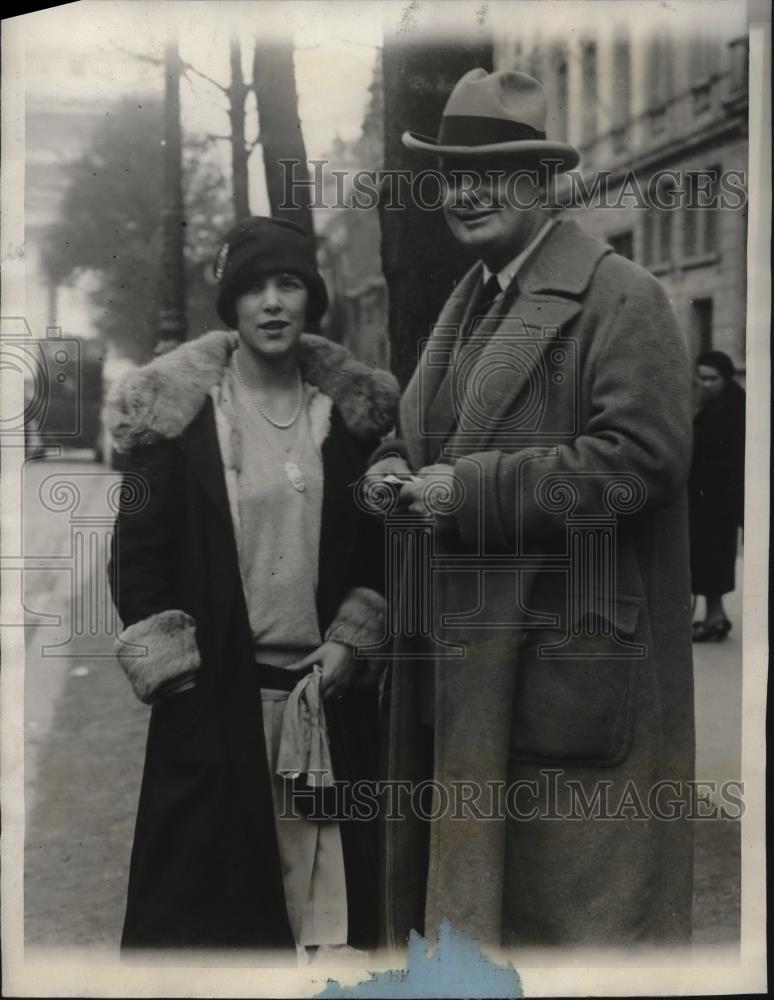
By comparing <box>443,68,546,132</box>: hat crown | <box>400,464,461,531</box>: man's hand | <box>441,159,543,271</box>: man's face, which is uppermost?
<box>443,68,546,132</box>: hat crown

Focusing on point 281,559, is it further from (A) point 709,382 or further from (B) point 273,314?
(A) point 709,382

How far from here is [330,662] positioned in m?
3.79

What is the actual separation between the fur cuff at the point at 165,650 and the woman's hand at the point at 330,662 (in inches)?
11.9

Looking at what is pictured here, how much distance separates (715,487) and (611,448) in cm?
46

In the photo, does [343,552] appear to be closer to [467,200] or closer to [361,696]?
[361,696]

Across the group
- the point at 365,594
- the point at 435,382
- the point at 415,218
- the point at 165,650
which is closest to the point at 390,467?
the point at 435,382

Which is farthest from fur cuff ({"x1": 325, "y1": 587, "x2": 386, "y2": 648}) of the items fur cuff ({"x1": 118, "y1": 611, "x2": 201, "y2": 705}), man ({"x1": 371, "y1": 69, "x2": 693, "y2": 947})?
fur cuff ({"x1": 118, "y1": 611, "x2": 201, "y2": 705})

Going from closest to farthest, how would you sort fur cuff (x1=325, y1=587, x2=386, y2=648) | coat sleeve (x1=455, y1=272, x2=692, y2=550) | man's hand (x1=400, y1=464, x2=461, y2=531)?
coat sleeve (x1=455, y1=272, x2=692, y2=550) → man's hand (x1=400, y1=464, x2=461, y2=531) → fur cuff (x1=325, y1=587, x2=386, y2=648)

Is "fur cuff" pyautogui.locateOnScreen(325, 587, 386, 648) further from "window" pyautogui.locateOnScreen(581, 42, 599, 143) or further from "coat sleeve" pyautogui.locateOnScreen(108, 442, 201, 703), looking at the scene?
"window" pyautogui.locateOnScreen(581, 42, 599, 143)

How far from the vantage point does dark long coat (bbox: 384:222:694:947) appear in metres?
3.62

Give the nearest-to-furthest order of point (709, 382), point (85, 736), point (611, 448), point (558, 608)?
point (611, 448) < point (558, 608) < point (709, 382) < point (85, 736)

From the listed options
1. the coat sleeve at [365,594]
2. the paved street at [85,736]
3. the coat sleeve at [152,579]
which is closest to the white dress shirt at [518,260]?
the coat sleeve at [365,594]

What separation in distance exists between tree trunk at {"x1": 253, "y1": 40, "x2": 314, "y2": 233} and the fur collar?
401 mm

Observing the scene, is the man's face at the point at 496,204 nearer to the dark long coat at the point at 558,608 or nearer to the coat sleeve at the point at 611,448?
the dark long coat at the point at 558,608
